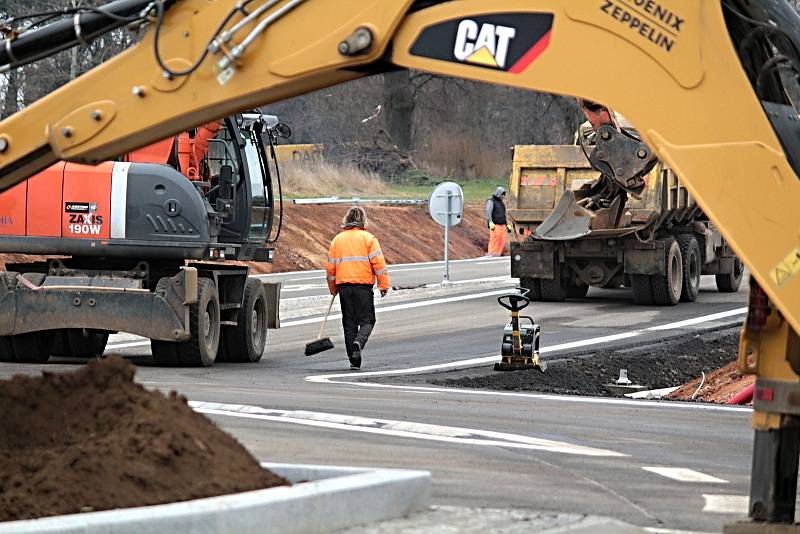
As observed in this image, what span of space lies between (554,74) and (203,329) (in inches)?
397

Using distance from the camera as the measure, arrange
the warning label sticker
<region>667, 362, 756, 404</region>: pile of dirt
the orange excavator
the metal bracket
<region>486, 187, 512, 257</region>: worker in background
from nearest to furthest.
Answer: the warning label sticker, the orange excavator, <region>667, 362, 756, 404</region>: pile of dirt, the metal bracket, <region>486, 187, 512, 257</region>: worker in background

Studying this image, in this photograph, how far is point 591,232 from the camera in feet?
83.8

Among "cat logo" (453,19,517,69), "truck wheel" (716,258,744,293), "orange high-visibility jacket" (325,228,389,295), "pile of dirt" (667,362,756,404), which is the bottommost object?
"pile of dirt" (667,362,756,404)

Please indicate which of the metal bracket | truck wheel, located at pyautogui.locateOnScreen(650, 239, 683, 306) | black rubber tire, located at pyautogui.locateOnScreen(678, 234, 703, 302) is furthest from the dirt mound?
the metal bracket

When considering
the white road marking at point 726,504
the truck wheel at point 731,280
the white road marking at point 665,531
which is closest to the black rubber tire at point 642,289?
the truck wheel at point 731,280

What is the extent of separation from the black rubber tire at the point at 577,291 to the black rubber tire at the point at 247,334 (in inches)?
403

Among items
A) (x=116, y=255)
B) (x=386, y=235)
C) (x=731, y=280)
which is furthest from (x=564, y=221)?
(x=386, y=235)

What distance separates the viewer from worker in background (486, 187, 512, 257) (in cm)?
3984

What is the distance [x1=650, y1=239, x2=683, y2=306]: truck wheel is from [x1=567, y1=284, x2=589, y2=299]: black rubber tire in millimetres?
1608

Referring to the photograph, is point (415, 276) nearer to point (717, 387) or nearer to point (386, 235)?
point (386, 235)

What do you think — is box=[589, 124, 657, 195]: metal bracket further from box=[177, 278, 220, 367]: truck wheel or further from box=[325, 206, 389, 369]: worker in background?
box=[177, 278, 220, 367]: truck wheel

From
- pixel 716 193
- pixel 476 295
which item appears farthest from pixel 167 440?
pixel 476 295

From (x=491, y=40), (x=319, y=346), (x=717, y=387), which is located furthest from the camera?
(x=319, y=346)

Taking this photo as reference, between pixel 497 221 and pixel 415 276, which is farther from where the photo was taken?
pixel 497 221
